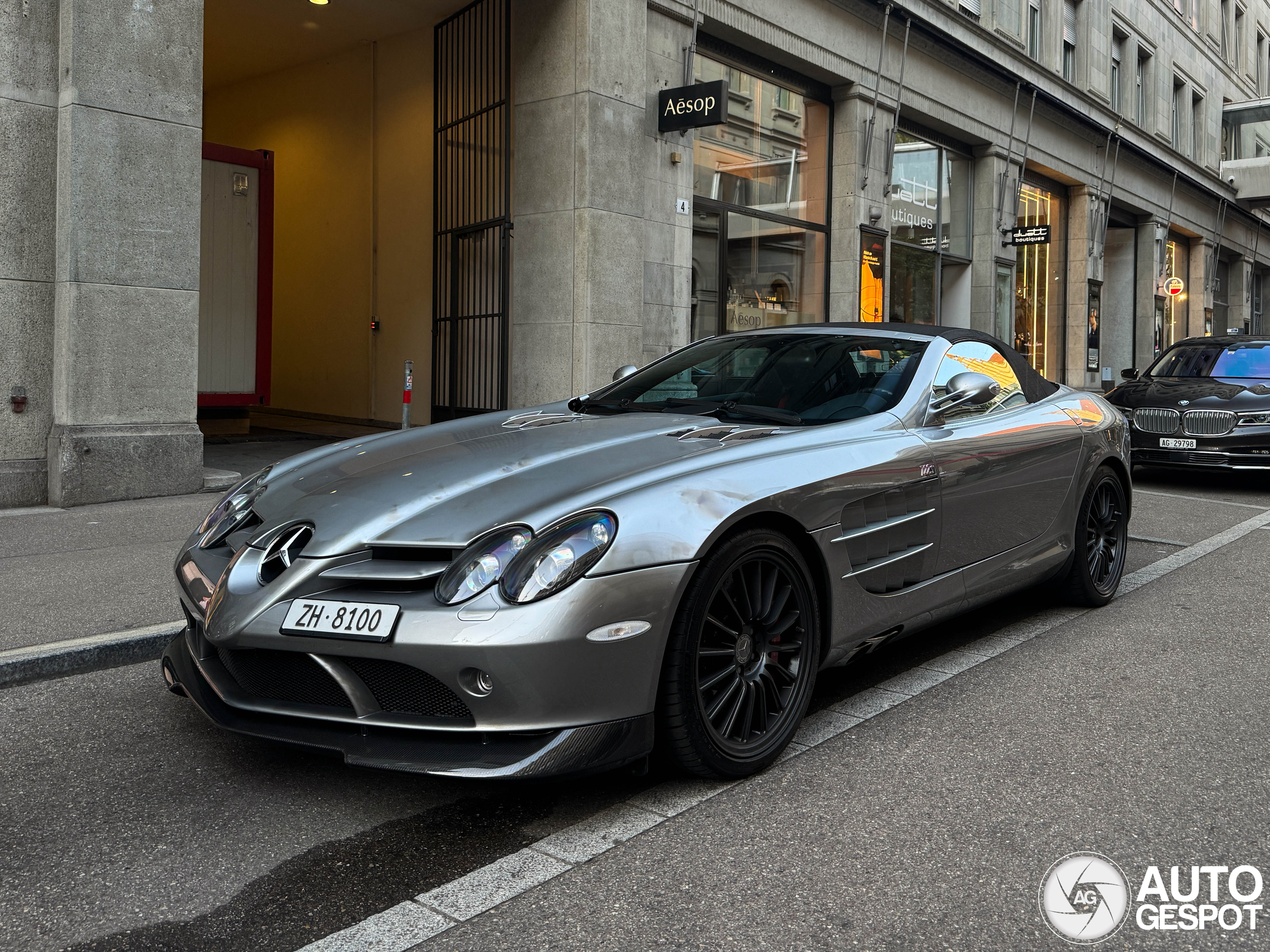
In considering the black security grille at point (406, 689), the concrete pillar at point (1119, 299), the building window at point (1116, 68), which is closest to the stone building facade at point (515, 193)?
the building window at point (1116, 68)

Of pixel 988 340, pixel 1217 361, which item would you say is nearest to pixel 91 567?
pixel 988 340

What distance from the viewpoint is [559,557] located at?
2.82 metres

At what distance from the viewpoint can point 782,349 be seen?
459 cm

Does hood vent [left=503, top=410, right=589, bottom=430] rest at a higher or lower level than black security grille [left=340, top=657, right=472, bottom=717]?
higher

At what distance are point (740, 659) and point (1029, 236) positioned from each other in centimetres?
1913

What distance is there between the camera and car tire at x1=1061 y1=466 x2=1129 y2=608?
5.29 m

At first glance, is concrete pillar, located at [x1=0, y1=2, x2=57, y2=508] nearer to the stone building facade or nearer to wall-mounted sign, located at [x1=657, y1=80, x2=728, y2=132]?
the stone building facade

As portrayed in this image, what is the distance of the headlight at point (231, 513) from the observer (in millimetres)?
3535

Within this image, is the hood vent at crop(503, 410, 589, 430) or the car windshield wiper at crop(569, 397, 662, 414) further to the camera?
the car windshield wiper at crop(569, 397, 662, 414)

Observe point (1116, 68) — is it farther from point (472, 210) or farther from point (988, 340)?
point (988, 340)

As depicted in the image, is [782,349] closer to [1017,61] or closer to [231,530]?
[231,530]

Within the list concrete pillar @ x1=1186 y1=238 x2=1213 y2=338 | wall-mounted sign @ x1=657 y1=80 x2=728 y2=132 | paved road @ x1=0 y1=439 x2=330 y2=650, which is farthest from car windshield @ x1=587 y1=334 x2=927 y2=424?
concrete pillar @ x1=1186 y1=238 x2=1213 y2=338

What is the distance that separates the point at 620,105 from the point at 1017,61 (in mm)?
11693

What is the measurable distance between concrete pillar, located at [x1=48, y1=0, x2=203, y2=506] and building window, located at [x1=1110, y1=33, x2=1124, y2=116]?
23629 millimetres
